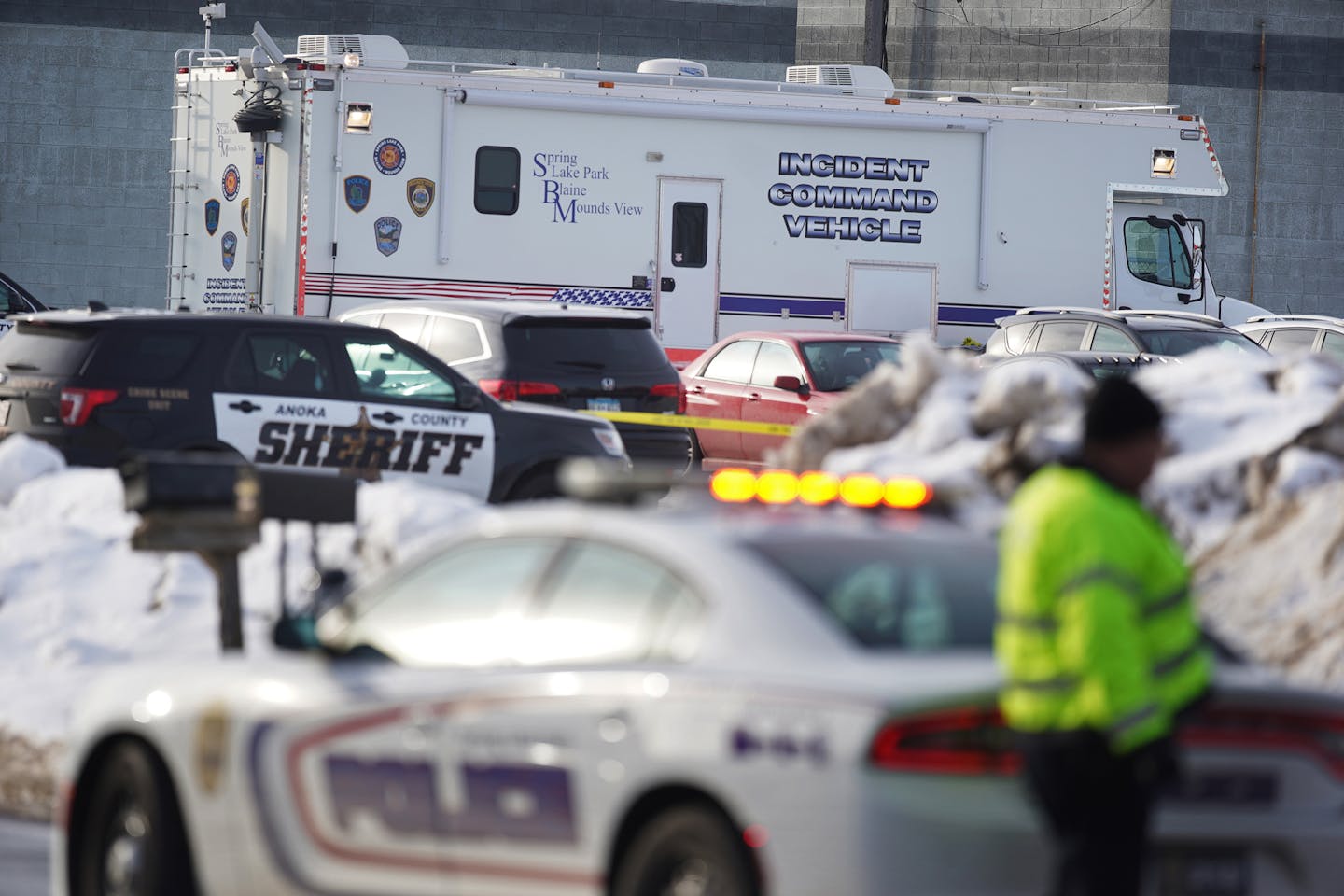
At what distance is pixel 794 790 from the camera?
4.51 metres

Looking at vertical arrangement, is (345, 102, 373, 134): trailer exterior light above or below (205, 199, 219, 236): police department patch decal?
above

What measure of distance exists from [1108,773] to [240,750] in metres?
2.44

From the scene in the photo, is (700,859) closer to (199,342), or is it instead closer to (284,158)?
(199,342)

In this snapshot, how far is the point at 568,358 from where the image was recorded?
1573 centimetres

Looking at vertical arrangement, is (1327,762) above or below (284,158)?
below

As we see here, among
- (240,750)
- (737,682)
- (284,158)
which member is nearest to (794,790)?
(737,682)

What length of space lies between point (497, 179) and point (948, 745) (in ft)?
56.0

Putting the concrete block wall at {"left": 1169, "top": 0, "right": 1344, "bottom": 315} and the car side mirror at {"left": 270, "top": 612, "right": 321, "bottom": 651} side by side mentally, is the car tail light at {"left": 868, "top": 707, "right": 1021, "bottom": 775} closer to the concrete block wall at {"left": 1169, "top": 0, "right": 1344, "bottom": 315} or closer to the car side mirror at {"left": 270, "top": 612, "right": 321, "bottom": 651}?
the car side mirror at {"left": 270, "top": 612, "right": 321, "bottom": 651}

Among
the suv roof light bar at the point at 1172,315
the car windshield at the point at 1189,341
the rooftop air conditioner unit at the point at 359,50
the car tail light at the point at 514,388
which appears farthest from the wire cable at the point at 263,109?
the car windshield at the point at 1189,341

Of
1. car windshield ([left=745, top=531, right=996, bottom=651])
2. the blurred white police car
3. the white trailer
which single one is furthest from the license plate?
the white trailer

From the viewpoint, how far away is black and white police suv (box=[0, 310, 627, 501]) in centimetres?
1248

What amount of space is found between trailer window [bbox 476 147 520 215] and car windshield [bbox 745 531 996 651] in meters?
16.1

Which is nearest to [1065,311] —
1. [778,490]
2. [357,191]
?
[357,191]

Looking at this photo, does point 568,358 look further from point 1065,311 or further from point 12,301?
point 12,301
